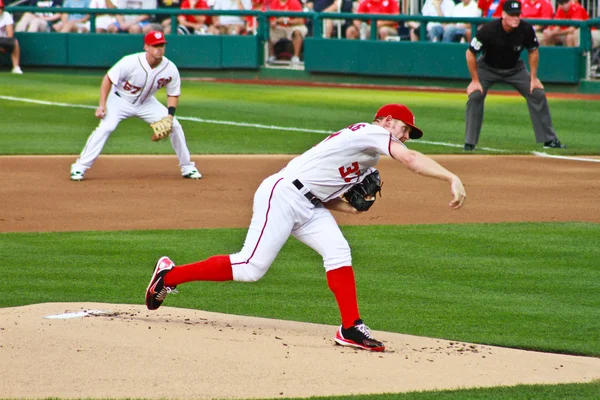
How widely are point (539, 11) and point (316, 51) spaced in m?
4.76

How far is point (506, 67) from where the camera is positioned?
14.0 meters

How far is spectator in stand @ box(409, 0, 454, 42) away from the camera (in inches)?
835

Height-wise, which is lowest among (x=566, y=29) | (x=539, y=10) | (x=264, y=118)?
(x=264, y=118)

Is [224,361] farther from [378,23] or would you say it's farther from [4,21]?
[4,21]

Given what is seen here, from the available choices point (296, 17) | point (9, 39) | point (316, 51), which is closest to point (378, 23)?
point (316, 51)

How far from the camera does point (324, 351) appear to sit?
18.5 feet

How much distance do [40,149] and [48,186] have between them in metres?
3.06

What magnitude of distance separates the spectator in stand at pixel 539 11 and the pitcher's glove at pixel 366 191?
1503cm

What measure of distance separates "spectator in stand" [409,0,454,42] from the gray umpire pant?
7.13 meters

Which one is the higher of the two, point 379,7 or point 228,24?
point 379,7

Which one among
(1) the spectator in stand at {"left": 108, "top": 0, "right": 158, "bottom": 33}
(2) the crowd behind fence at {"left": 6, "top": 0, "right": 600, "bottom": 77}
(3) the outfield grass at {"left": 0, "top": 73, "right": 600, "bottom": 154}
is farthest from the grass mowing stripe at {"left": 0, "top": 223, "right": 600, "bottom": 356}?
(1) the spectator in stand at {"left": 108, "top": 0, "right": 158, "bottom": 33}

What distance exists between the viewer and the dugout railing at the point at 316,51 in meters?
20.0

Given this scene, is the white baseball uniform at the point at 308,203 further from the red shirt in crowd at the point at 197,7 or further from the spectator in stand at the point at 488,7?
the red shirt in crowd at the point at 197,7

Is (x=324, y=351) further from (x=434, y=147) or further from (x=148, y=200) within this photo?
(x=434, y=147)
